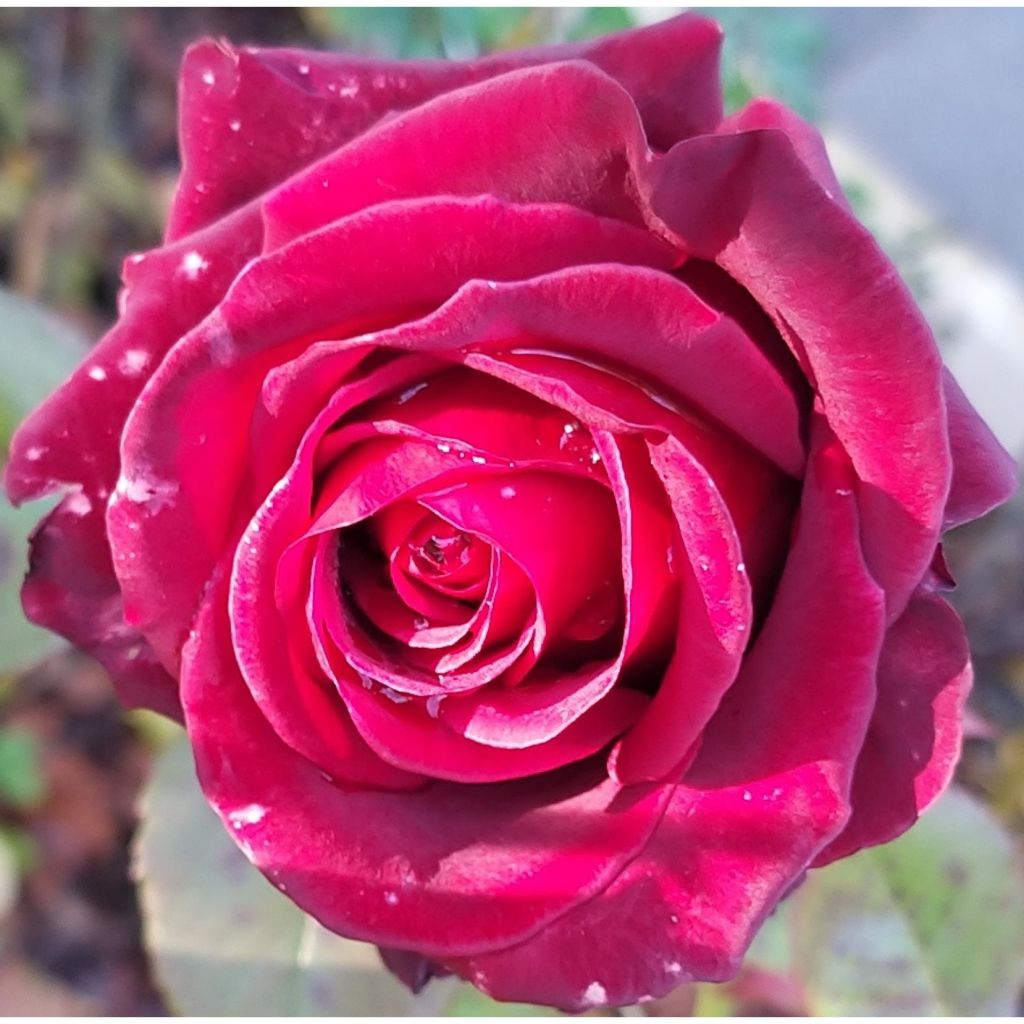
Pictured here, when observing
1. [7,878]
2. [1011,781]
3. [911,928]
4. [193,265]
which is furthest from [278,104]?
[7,878]

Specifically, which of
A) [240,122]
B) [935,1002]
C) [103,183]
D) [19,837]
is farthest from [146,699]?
[103,183]

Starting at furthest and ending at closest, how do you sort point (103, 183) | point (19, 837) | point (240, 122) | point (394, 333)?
point (103, 183)
point (19, 837)
point (240, 122)
point (394, 333)

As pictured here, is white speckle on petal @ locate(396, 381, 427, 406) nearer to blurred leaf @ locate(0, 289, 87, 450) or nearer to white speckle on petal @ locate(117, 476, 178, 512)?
white speckle on petal @ locate(117, 476, 178, 512)

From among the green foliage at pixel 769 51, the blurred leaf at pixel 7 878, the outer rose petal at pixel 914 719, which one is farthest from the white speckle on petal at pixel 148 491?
the blurred leaf at pixel 7 878

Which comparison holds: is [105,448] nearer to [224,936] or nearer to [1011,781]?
[224,936]

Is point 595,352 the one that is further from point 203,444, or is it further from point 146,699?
point 146,699

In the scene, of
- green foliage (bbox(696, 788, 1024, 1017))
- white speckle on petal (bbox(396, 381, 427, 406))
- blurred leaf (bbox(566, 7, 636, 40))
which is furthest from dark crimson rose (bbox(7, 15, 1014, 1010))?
blurred leaf (bbox(566, 7, 636, 40))
